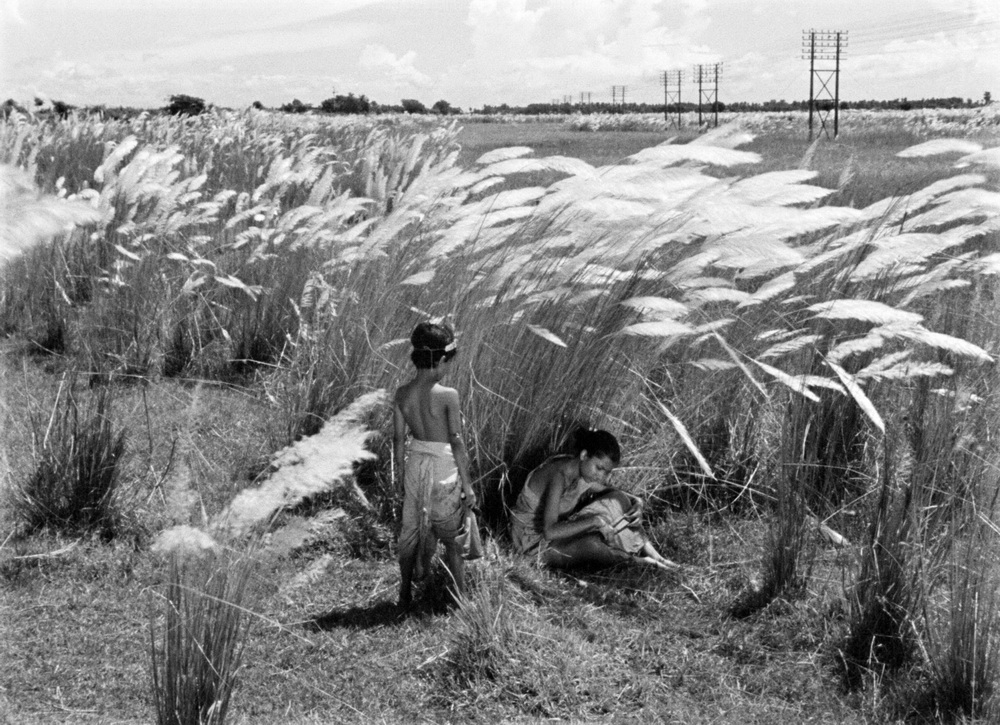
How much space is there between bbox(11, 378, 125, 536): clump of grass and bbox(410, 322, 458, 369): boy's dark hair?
3.67 feet

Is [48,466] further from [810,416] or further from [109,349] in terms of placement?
A: [810,416]

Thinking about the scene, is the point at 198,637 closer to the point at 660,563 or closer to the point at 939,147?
the point at 660,563

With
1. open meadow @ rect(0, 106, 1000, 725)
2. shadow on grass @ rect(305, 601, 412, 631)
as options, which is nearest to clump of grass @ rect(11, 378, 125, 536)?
open meadow @ rect(0, 106, 1000, 725)

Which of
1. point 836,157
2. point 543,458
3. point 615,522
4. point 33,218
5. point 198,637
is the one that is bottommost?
point 615,522

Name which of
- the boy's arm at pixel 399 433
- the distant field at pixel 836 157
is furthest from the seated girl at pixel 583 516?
the distant field at pixel 836 157

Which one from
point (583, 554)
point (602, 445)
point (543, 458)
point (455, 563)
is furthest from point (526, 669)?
point (543, 458)

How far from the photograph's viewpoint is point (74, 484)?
357 cm

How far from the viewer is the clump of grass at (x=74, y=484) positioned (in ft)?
11.7

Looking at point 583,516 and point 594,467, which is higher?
point 594,467

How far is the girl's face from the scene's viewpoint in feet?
11.4

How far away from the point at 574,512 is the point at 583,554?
13cm

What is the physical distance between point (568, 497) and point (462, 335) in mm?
683

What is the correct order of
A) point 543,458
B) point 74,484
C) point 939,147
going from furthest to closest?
1. point 939,147
2. point 543,458
3. point 74,484

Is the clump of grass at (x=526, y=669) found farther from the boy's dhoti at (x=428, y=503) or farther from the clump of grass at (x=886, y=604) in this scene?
the clump of grass at (x=886, y=604)
